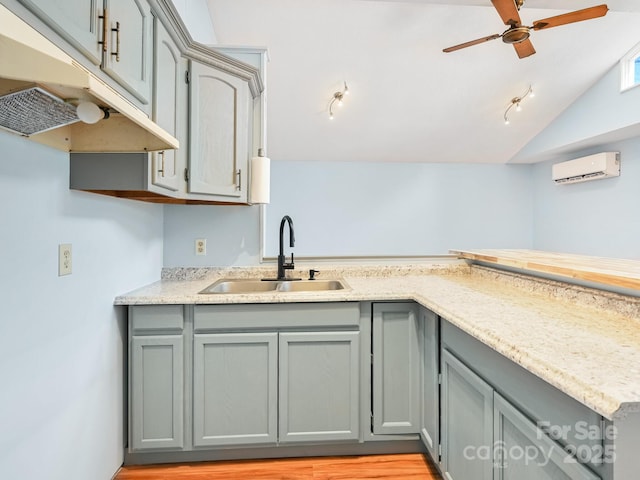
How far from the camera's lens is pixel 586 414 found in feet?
2.57

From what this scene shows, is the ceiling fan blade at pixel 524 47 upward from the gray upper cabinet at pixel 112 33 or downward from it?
upward

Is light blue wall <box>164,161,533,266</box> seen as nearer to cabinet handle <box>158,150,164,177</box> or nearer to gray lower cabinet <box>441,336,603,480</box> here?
cabinet handle <box>158,150,164,177</box>

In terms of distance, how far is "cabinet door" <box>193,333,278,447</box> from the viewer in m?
1.75

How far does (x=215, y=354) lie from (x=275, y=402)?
386mm

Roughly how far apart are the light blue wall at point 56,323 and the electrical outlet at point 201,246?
538mm

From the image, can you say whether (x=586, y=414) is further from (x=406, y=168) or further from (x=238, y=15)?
(x=406, y=168)

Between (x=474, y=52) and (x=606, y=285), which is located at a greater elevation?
(x=474, y=52)

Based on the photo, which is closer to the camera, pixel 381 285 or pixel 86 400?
pixel 86 400

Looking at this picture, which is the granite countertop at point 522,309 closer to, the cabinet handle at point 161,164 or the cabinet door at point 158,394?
the cabinet door at point 158,394

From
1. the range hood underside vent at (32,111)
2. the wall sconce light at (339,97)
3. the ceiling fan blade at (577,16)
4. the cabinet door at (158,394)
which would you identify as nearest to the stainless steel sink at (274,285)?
the cabinet door at (158,394)

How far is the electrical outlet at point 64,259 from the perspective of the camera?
4.21 feet

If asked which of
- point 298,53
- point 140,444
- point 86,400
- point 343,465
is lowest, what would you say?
point 343,465

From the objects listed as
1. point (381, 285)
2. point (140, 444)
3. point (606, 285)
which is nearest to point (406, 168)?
point (381, 285)

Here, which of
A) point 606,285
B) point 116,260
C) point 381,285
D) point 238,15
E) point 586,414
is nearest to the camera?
point 586,414
